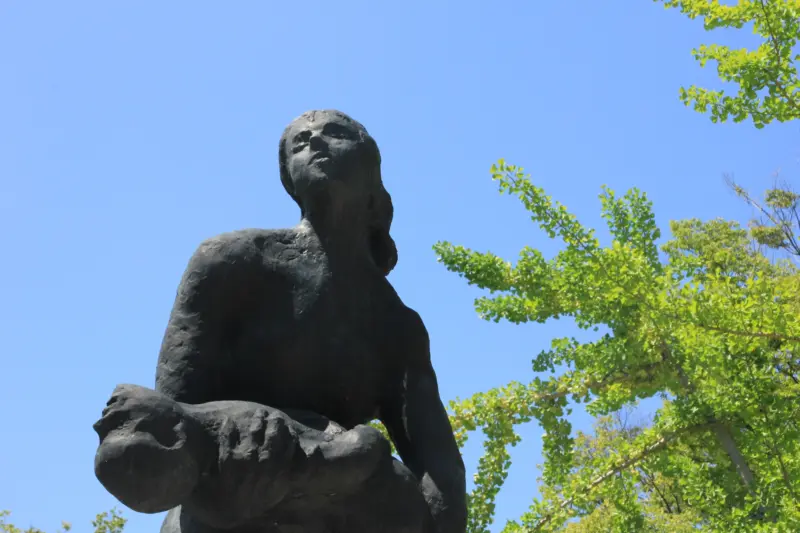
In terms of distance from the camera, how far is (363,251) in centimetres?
255

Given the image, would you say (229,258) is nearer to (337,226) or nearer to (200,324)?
(200,324)

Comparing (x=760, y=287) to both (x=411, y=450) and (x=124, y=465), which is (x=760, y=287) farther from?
(x=124, y=465)

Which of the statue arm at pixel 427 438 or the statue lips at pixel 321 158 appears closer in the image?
the statue arm at pixel 427 438

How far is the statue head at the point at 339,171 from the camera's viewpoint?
2451 mm

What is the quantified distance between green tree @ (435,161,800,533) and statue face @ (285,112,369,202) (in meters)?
4.62

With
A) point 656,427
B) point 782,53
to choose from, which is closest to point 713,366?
point 656,427

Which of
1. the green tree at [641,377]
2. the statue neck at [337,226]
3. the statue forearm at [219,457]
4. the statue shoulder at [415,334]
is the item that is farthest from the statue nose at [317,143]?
the green tree at [641,377]

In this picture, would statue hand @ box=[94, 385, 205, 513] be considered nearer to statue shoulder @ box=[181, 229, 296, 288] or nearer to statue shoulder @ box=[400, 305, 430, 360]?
statue shoulder @ box=[181, 229, 296, 288]

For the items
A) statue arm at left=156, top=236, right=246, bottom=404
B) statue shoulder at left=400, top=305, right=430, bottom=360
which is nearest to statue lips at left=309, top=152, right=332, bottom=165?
statue arm at left=156, top=236, right=246, bottom=404

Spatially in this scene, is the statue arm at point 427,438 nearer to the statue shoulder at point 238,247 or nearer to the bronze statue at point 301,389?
the bronze statue at point 301,389

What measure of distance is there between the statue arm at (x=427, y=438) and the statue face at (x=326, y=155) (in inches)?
19.2

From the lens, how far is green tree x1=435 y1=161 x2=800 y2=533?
6.86m

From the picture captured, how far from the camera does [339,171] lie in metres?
2.45

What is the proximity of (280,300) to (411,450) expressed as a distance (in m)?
0.58
